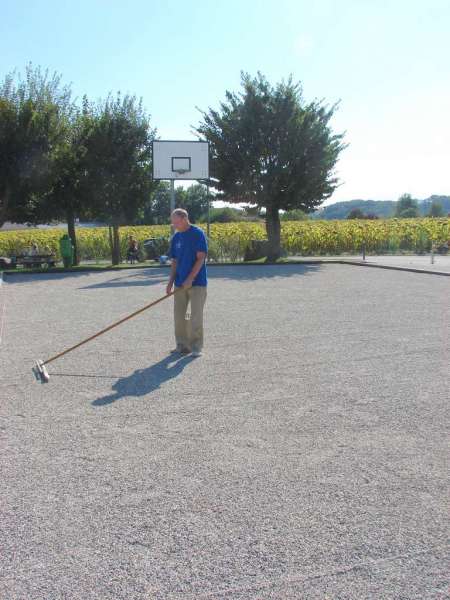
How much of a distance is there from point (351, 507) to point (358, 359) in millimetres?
3834

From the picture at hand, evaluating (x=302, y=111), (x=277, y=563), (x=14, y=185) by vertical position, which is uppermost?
(x=302, y=111)

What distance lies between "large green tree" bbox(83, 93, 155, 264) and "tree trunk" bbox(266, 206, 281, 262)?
5.69 meters

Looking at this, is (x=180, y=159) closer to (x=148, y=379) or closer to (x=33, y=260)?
(x=33, y=260)

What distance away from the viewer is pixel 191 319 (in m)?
7.61

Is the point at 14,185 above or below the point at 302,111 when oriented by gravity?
below

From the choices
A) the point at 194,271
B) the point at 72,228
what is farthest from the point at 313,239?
the point at 194,271

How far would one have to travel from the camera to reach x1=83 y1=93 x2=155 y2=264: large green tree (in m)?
27.0

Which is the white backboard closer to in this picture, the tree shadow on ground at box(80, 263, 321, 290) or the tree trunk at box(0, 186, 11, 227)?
the tree trunk at box(0, 186, 11, 227)

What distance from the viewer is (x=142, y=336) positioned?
29.0 ft

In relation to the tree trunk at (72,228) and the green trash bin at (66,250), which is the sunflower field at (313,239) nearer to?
the tree trunk at (72,228)

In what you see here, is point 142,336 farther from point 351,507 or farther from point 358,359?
point 351,507

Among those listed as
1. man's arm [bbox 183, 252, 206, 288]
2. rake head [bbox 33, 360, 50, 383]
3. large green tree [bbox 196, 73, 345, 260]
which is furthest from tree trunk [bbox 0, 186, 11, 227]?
rake head [bbox 33, 360, 50, 383]

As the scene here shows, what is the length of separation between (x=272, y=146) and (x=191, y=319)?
2165cm

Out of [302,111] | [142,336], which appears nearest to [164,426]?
[142,336]
